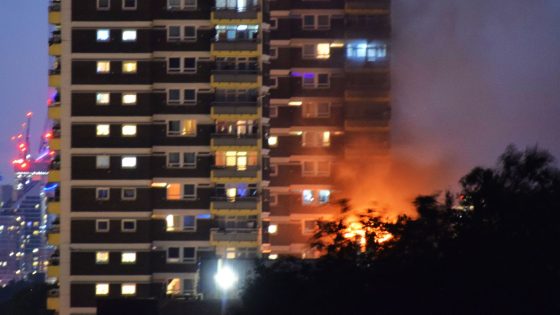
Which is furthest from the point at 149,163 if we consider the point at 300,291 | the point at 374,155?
the point at 300,291

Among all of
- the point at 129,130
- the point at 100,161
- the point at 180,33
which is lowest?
the point at 100,161

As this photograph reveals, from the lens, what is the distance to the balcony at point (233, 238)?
1945 inches

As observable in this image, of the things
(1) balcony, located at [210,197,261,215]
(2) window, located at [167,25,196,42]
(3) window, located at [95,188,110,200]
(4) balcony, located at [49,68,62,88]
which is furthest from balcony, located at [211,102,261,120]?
(4) balcony, located at [49,68,62,88]

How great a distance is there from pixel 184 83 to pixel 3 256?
122m

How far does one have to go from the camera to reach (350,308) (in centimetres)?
1884

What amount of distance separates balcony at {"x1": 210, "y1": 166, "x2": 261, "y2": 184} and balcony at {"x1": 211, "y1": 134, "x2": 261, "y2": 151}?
75 cm

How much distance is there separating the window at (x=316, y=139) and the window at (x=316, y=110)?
0.71 m

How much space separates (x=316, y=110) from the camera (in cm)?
5591

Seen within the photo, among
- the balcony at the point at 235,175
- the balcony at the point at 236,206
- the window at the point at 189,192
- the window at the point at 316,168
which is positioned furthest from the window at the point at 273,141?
the window at the point at 189,192

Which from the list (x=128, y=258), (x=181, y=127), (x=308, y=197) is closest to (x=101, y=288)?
(x=128, y=258)

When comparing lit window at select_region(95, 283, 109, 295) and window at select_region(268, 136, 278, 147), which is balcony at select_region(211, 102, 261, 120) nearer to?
window at select_region(268, 136, 278, 147)

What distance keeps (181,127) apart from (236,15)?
464cm

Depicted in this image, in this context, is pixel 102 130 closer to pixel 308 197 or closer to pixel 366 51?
pixel 308 197

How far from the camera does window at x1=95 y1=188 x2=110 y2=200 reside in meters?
49.5
